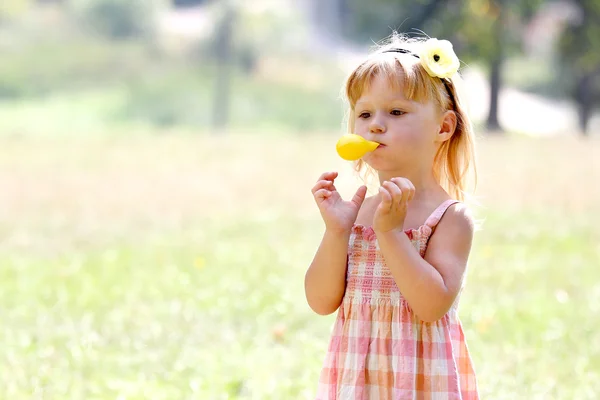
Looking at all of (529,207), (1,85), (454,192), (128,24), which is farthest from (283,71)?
(454,192)

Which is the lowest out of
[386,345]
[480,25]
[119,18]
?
[386,345]

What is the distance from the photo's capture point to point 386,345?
220 centimetres

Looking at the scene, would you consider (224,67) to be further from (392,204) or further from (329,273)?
(392,204)

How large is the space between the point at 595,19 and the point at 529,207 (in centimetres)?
1444

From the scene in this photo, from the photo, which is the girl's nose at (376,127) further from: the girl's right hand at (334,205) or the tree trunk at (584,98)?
the tree trunk at (584,98)

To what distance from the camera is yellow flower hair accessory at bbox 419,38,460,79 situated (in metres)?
2.27

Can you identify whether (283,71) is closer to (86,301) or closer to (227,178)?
(227,178)

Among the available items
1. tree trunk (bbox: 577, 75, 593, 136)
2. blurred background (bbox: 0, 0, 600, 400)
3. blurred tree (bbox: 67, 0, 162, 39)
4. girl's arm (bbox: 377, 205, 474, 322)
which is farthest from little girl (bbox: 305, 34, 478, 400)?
blurred tree (bbox: 67, 0, 162, 39)

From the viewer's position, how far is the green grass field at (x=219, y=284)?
391 centimetres

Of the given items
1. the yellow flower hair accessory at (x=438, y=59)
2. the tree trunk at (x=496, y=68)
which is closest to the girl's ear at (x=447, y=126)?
the yellow flower hair accessory at (x=438, y=59)

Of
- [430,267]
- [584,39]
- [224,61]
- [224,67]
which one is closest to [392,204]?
[430,267]

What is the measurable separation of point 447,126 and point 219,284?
3.37 meters

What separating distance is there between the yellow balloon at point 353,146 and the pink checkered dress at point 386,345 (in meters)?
0.19

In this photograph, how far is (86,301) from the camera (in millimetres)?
5066
